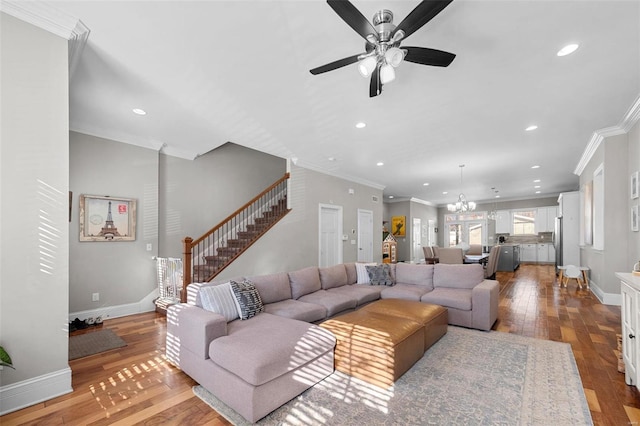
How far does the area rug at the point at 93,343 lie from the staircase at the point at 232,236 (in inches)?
39.0

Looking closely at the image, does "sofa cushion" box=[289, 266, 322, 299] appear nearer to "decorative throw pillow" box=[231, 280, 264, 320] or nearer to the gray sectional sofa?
the gray sectional sofa

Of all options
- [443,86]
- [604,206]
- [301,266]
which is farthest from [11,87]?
[604,206]

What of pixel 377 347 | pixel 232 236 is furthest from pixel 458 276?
pixel 232 236

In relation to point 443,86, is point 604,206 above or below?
below

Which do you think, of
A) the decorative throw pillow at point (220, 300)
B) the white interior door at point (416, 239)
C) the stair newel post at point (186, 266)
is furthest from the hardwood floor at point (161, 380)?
the white interior door at point (416, 239)

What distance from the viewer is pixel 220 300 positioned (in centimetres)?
284

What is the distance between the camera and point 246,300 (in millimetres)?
2998

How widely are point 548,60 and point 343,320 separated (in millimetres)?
3211

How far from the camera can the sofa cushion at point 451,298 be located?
3902mm

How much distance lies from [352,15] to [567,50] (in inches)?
84.3

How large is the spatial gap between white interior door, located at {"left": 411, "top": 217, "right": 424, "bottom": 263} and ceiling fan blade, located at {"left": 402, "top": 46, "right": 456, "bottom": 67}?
10415mm

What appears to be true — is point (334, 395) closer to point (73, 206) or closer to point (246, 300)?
point (246, 300)

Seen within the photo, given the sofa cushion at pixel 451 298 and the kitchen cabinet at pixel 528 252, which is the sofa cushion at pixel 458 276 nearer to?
the sofa cushion at pixel 451 298

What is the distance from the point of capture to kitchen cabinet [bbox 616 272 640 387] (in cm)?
209
